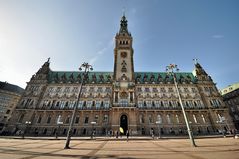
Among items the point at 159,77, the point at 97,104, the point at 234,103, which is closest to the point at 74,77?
the point at 97,104

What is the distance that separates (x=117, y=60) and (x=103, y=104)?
19650mm

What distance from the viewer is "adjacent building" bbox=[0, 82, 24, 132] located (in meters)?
64.0

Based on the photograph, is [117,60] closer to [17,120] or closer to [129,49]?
[129,49]

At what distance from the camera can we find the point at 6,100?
66938mm

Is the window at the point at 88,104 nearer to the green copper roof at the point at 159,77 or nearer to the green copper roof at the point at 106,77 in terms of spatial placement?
the green copper roof at the point at 106,77

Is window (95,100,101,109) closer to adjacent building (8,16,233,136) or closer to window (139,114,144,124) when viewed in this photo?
adjacent building (8,16,233,136)

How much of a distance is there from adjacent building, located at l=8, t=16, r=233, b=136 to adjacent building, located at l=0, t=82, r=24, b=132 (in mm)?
33568

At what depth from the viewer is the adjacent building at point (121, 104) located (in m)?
41.1

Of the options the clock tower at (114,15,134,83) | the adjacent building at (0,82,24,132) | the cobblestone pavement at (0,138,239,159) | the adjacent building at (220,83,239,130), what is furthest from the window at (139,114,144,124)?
the adjacent building at (0,82,24,132)

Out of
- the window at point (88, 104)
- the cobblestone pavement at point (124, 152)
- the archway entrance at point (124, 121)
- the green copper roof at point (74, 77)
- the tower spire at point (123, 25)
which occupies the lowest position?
the cobblestone pavement at point (124, 152)

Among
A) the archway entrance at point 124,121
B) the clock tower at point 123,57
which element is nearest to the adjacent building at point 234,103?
the clock tower at point 123,57

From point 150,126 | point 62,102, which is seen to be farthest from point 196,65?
point 62,102

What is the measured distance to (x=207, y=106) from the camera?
4519cm

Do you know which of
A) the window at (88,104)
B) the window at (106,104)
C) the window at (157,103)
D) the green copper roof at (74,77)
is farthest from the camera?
the green copper roof at (74,77)
